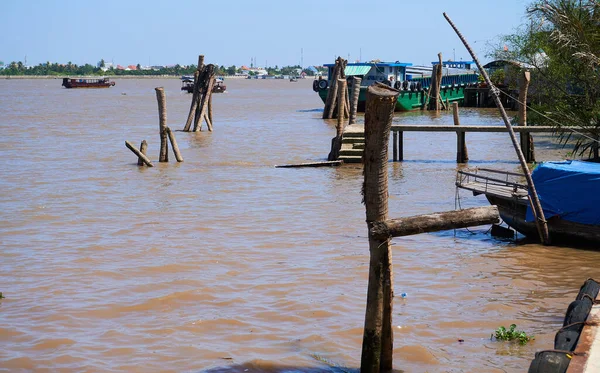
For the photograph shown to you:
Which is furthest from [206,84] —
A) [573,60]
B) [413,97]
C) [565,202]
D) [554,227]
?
[413,97]

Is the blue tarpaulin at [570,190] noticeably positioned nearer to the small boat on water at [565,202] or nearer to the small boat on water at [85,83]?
the small boat on water at [565,202]

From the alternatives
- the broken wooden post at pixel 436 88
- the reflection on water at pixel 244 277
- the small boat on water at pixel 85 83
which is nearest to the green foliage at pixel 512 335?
→ the reflection on water at pixel 244 277

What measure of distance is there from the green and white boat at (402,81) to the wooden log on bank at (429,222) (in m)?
38.5

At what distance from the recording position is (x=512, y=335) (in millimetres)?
8031

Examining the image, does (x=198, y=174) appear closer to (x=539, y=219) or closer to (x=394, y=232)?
(x=539, y=219)

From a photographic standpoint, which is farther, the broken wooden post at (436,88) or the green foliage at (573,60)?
the broken wooden post at (436,88)

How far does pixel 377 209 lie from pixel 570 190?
17.9 feet

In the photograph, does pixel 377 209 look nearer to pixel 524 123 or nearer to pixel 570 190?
pixel 570 190

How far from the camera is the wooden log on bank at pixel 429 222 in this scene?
650cm

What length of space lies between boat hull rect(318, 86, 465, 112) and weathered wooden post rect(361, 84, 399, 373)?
38223mm

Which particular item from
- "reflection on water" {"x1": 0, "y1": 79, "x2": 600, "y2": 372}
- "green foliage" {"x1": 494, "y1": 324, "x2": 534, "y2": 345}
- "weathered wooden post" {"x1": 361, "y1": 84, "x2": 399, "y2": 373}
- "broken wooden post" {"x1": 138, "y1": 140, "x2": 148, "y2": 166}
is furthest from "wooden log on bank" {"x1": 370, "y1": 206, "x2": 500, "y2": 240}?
"broken wooden post" {"x1": 138, "y1": 140, "x2": 148, "y2": 166}

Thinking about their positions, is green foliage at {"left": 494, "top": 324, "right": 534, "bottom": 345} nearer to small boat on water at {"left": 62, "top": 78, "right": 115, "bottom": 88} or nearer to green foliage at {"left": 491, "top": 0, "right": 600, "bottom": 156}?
green foliage at {"left": 491, "top": 0, "right": 600, "bottom": 156}

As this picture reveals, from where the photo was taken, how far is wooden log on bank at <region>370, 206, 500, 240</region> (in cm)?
650

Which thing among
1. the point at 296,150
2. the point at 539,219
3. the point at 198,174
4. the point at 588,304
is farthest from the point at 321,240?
the point at 296,150
